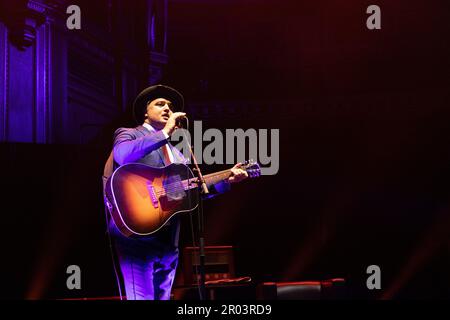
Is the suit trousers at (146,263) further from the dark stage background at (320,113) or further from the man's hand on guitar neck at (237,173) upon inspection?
the dark stage background at (320,113)

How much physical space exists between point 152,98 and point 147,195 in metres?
0.82

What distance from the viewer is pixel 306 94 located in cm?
724

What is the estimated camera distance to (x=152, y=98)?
510cm

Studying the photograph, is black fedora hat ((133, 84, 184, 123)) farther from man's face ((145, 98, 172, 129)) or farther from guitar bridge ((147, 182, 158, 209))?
guitar bridge ((147, 182, 158, 209))

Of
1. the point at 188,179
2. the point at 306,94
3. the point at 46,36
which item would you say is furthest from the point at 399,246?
the point at 46,36

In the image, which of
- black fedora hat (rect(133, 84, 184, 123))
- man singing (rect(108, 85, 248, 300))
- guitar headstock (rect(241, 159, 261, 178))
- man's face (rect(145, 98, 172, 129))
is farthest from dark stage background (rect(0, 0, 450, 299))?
man singing (rect(108, 85, 248, 300))

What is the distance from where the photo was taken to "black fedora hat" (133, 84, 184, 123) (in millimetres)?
5102

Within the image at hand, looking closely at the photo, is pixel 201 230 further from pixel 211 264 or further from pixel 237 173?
pixel 211 264

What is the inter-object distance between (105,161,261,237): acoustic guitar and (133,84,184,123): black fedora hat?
562mm

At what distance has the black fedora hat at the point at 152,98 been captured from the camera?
510 centimetres

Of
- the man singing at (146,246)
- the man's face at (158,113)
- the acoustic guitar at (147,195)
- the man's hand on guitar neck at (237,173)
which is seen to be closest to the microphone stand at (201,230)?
the acoustic guitar at (147,195)

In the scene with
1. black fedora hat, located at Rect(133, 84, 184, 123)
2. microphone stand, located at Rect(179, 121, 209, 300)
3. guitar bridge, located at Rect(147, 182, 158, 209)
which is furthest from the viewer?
black fedora hat, located at Rect(133, 84, 184, 123)

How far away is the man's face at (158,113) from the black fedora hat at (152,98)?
6 centimetres
